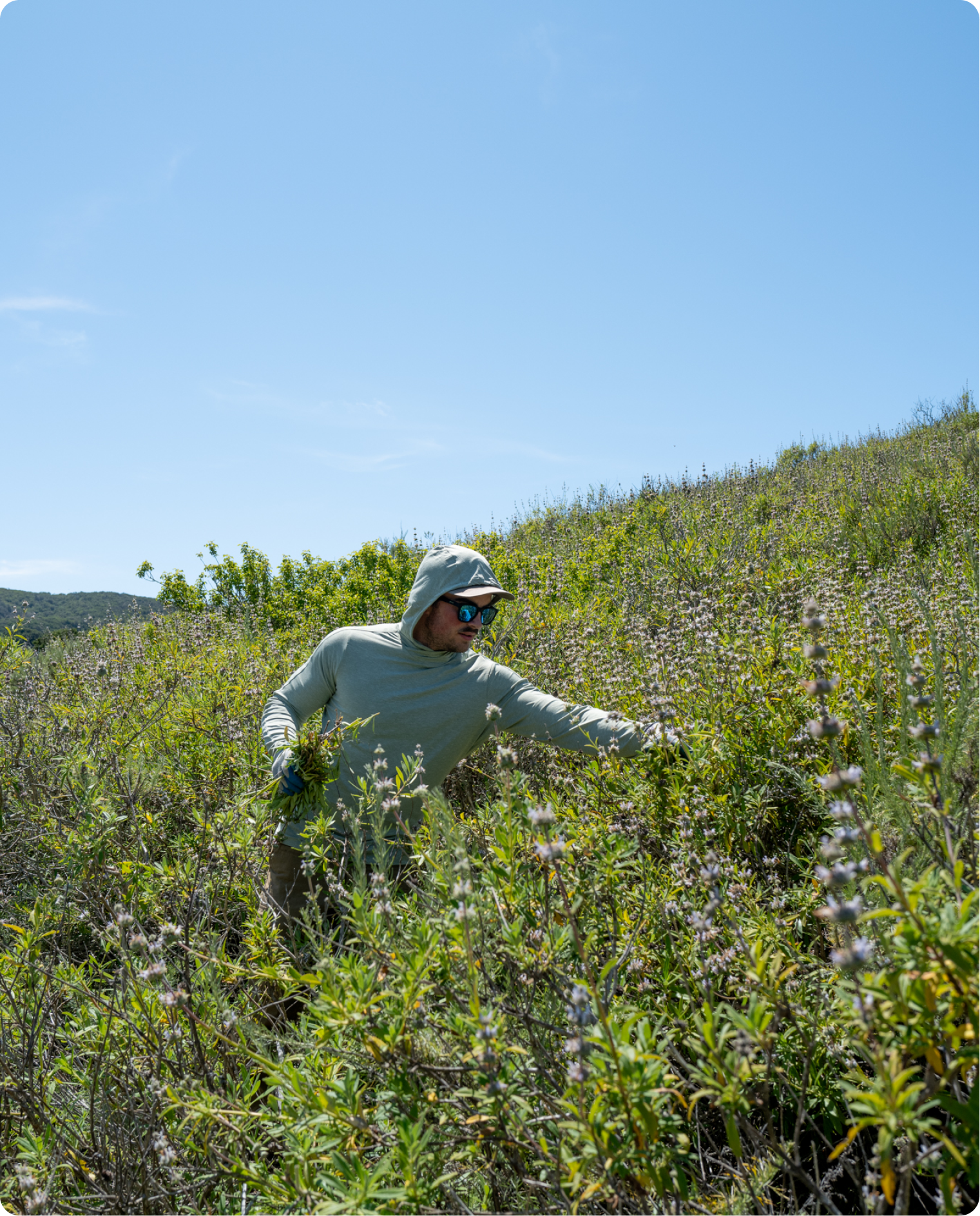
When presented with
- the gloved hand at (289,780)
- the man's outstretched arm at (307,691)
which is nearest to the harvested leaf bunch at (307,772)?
the gloved hand at (289,780)

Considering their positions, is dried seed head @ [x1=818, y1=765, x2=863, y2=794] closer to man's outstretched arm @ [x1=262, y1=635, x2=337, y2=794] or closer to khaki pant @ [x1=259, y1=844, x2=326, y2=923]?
khaki pant @ [x1=259, y1=844, x2=326, y2=923]

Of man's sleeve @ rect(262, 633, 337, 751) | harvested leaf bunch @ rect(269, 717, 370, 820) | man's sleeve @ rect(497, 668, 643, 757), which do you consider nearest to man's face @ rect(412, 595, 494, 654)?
man's sleeve @ rect(497, 668, 643, 757)

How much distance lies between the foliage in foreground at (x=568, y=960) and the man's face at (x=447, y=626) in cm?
68

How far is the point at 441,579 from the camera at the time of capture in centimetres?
349

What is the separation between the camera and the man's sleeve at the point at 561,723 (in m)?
2.76

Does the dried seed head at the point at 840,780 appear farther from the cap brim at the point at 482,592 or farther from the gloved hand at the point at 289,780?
the cap brim at the point at 482,592

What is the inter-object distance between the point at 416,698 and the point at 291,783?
2.97 ft

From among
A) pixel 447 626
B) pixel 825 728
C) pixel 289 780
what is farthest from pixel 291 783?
pixel 825 728

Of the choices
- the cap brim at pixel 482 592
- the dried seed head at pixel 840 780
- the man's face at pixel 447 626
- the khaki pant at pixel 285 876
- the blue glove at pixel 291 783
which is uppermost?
the cap brim at pixel 482 592

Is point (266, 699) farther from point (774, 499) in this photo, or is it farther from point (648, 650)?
point (774, 499)

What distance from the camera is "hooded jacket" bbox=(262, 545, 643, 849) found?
129 inches

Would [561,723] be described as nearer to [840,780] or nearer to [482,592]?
[482,592]

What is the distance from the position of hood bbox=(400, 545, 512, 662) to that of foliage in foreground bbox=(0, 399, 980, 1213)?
803mm

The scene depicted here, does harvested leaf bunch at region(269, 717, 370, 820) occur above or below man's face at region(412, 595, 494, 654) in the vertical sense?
below
